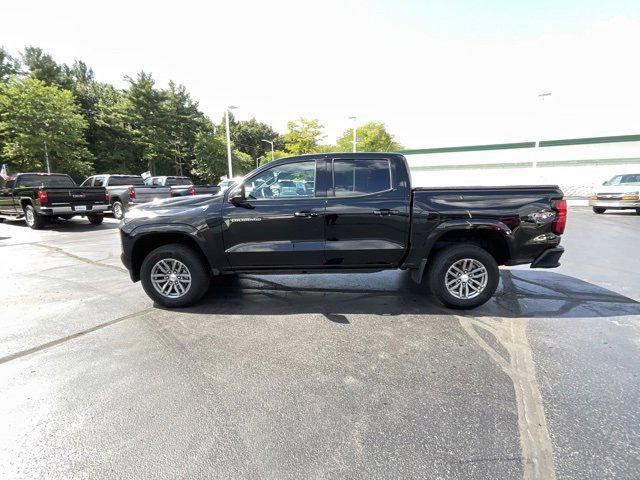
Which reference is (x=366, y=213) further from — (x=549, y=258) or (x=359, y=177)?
(x=549, y=258)

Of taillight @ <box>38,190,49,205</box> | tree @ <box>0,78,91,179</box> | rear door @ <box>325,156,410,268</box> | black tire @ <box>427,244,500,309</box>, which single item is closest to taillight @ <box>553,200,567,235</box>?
black tire @ <box>427,244,500,309</box>

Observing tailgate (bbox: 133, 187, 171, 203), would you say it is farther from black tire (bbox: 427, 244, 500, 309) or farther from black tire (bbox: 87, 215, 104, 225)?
black tire (bbox: 427, 244, 500, 309)

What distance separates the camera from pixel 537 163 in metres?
27.3

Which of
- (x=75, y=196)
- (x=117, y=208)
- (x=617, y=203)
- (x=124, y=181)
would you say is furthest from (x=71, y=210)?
(x=617, y=203)

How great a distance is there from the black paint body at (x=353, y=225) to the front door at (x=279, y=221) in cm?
1

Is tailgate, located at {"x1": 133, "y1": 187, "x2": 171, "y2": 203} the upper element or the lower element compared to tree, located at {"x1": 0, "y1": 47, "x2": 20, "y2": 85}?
lower

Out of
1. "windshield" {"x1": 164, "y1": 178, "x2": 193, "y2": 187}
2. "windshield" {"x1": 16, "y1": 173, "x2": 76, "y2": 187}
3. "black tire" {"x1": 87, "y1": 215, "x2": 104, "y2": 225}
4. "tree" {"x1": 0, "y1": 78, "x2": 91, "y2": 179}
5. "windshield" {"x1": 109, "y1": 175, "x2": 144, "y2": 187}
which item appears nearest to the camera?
"windshield" {"x1": 16, "y1": 173, "x2": 76, "y2": 187}

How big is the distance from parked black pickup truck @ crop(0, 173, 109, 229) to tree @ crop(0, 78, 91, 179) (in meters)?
17.4

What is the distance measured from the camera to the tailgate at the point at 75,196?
10.8 m

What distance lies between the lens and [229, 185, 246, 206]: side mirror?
164 inches

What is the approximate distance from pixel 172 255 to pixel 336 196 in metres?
2.29

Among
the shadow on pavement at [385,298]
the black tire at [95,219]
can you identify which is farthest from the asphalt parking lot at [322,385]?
the black tire at [95,219]

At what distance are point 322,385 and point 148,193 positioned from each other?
13476mm

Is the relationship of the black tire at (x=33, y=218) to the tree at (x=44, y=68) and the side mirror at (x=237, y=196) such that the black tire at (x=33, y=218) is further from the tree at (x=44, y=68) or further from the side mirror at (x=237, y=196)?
the tree at (x=44, y=68)
